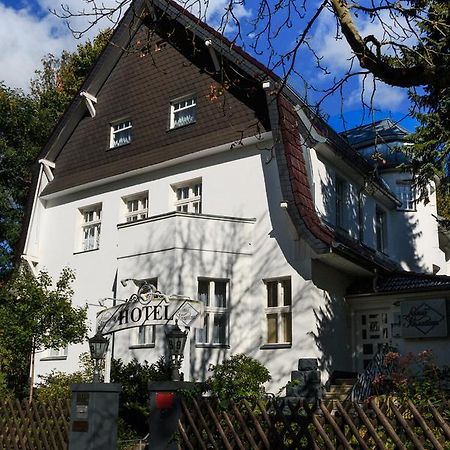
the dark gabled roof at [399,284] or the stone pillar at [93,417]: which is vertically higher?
the dark gabled roof at [399,284]

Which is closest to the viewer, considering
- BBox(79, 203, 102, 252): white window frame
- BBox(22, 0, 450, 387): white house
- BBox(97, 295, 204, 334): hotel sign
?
BBox(97, 295, 204, 334): hotel sign

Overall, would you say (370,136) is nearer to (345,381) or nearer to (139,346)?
(345,381)

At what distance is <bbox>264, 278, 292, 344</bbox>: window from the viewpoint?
53.3 feet

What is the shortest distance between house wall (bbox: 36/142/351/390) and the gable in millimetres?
851

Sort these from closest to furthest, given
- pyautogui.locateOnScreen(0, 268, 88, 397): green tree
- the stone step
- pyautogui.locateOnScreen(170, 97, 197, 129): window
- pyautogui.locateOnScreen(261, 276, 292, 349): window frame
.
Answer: pyautogui.locateOnScreen(0, 268, 88, 397): green tree
the stone step
pyautogui.locateOnScreen(261, 276, 292, 349): window frame
pyautogui.locateOnScreen(170, 97, 197, 129): window

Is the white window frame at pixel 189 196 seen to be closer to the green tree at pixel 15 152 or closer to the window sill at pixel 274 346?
the window sill at pixel 274 346

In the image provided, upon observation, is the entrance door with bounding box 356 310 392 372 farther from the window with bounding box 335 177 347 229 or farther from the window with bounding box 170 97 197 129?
the window with bounding box 170 97 197 129

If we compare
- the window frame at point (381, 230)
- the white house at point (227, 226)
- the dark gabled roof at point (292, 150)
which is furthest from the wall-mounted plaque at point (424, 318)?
the window frame at point (381, 230)

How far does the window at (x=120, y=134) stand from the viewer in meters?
20.7

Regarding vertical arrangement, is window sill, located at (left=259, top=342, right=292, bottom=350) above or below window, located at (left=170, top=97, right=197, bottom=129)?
below

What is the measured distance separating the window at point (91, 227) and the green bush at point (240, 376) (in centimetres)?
710

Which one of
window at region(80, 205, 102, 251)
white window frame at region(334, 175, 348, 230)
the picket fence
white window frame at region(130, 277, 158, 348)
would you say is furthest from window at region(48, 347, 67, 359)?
the picket fence

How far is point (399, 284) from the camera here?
55.9 feet

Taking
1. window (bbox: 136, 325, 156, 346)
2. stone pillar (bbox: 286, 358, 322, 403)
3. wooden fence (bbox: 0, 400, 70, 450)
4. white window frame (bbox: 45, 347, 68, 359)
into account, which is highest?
window (bbox: 136, 325, 156, 346)
